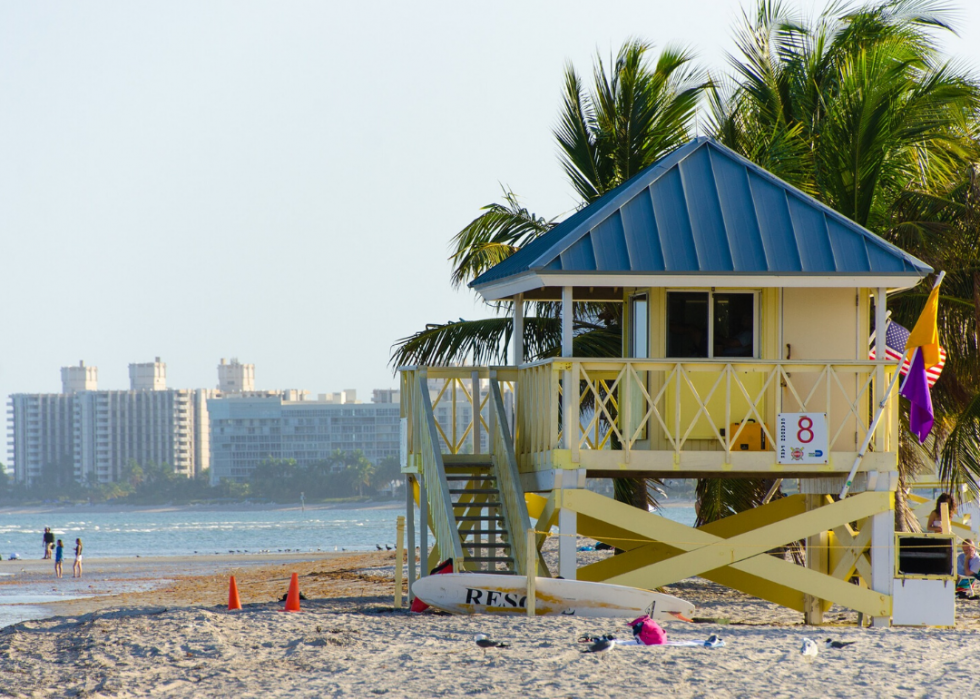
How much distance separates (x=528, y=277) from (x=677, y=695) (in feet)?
19.3

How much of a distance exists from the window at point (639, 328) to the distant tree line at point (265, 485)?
153m

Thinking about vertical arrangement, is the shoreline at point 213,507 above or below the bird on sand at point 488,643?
below

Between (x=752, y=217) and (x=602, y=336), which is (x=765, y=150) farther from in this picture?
(x=752, y=217)

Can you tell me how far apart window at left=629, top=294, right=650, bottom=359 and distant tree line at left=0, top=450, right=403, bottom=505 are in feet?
502

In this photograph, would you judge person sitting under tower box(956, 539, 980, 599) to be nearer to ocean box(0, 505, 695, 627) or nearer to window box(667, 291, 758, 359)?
window box(667, 291, 758, 359)

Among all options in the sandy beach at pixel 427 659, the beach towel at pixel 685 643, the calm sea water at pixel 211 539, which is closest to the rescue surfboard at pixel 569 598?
the sandy beach at pixel 427 659

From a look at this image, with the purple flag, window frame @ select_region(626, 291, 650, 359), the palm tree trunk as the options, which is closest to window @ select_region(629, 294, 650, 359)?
window frame @ select_region(626, 291, 650, 359)

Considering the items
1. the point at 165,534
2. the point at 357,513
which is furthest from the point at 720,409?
the point at 357,513

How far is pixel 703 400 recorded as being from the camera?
50.0 feet

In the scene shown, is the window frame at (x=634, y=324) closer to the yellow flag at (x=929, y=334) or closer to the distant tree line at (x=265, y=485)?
the yellow flag at (x=929, y=334)

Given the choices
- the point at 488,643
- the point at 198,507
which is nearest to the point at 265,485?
the point at 198,507

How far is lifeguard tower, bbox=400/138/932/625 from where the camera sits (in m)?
14.6

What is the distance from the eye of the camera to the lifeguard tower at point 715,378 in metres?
14.6

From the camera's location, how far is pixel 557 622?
13.4 meters
